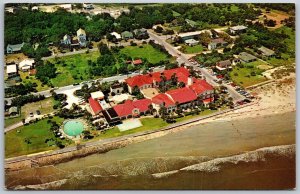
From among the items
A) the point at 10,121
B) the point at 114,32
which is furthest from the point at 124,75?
the point at 10,121

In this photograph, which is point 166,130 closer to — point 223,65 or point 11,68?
point 223,65

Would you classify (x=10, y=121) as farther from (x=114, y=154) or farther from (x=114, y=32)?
(x=114, y=32)

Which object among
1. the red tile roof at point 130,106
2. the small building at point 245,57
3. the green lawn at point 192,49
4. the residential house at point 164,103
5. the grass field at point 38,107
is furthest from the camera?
the green lawn at point 192,49

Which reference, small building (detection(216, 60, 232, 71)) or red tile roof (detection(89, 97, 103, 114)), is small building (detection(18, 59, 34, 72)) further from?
small building (detection(216, 60, 232, 71))

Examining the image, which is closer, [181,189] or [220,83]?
[181,189]

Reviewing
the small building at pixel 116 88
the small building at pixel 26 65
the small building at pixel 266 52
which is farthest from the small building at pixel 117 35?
the small building at pixel 266 52

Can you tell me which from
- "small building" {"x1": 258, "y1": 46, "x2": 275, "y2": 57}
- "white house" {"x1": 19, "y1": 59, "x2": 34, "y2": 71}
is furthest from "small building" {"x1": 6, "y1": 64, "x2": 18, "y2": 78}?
"small building" {"x1": 258, "y1": 46, "x2": 275, "y2": 57}

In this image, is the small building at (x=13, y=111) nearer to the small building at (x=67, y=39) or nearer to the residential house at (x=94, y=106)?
the residential house at (x=94, y=106)
